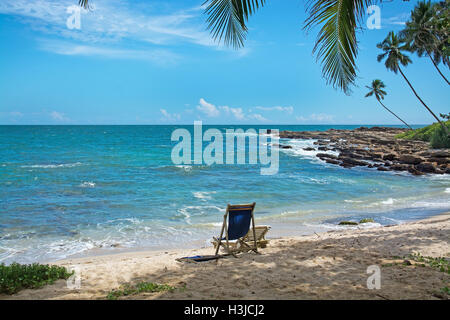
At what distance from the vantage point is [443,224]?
863 centimetres

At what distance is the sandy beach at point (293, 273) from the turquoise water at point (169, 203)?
1.96 metres

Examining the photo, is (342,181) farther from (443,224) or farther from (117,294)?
(117,294)

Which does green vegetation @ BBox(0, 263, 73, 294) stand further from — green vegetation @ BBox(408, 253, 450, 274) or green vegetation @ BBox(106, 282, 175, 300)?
green vegetation @ BBox(408, 253, 450, 274)

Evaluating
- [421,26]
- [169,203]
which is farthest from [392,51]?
[169,203]

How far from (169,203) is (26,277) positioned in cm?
907

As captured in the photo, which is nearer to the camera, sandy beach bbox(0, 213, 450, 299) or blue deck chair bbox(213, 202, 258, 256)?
sandy beach bbox(0, 213, 450, 299)

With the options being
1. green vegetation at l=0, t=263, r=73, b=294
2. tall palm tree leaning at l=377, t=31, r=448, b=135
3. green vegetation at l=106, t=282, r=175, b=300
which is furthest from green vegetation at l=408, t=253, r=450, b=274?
tall palm tree leaning at l=377, t=31, r=448, b=135

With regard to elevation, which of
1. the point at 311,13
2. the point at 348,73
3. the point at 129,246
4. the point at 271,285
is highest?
the point at 311,13

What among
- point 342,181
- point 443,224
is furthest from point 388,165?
point 443,224

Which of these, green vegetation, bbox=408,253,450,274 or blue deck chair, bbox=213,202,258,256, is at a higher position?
blue deck chair, bbox=213,202,258,256

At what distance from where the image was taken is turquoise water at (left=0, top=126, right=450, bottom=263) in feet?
29.6

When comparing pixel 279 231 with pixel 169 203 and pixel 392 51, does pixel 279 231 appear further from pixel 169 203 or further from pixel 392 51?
pixel 392 51

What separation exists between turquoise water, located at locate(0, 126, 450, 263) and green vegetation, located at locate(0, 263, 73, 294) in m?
3.01
